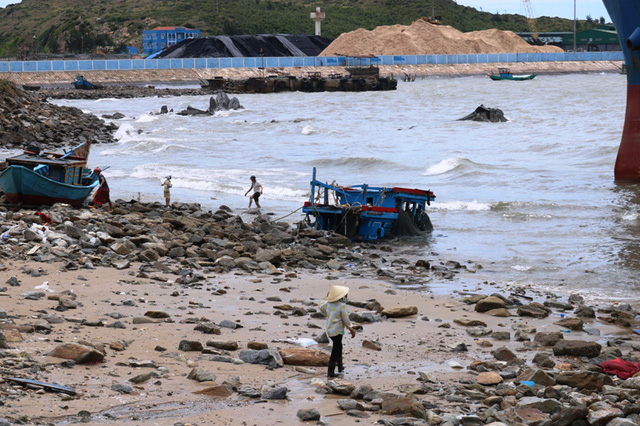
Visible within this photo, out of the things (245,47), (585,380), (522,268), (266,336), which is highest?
(245,47)

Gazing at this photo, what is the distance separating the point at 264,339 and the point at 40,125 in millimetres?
30845

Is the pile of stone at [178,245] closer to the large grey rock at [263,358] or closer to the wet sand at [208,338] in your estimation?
the wet sand at [208,338]

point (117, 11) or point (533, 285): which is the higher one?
point (117, 11)

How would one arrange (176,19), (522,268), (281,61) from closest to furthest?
1. (522,268)
2. (281,61)
3. (176,19)

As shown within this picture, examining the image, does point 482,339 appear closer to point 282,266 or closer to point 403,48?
point 282,266

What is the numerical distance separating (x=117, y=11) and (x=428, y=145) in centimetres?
12605

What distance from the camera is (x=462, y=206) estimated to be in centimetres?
2386

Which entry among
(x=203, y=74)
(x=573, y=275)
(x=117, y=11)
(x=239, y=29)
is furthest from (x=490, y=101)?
(x=117, y=11)

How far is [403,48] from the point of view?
132m

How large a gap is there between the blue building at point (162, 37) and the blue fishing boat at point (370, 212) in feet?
369

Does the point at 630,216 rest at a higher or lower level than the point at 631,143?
lower

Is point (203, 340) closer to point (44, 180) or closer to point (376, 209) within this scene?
point (376, 209)

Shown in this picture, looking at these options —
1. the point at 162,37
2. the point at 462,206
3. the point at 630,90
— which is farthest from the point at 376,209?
the point at 162,37

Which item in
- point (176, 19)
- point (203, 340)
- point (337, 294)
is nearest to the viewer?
point (337, 294)
